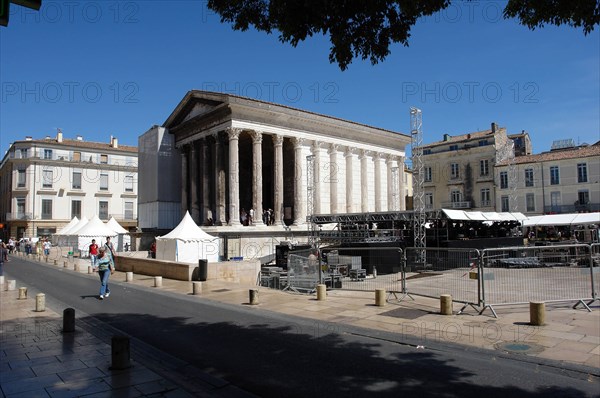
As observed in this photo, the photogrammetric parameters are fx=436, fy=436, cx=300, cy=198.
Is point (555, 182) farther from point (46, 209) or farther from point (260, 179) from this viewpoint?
point (46, 209)

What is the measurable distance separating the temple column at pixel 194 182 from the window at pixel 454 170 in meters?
32.4

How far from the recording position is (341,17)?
21.4ft

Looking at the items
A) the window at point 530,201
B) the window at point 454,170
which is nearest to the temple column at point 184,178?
the window at point 454,170

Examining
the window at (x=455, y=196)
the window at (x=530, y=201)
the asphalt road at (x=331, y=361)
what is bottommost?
the asphalt road at (x=331, y=361)

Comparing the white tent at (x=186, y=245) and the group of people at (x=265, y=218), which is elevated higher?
the group of people at (x=265, y=218)

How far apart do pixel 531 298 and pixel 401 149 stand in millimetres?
37295

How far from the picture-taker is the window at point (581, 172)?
43.8 metres

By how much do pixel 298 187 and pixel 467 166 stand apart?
87.9ft

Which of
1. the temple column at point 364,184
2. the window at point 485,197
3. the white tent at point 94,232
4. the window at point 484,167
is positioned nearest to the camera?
the white tent at point 94,232

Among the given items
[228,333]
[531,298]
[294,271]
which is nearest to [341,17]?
[228,333]

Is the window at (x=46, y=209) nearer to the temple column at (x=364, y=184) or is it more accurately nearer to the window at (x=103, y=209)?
the window at (x=103, y=209)

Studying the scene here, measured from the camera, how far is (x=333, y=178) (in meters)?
39.5

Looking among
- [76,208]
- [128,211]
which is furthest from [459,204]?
[76,208]

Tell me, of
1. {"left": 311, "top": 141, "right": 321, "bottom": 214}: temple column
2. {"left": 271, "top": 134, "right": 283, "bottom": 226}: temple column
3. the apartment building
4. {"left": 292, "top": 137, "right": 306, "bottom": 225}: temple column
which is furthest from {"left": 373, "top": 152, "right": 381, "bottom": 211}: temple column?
the apartment building
